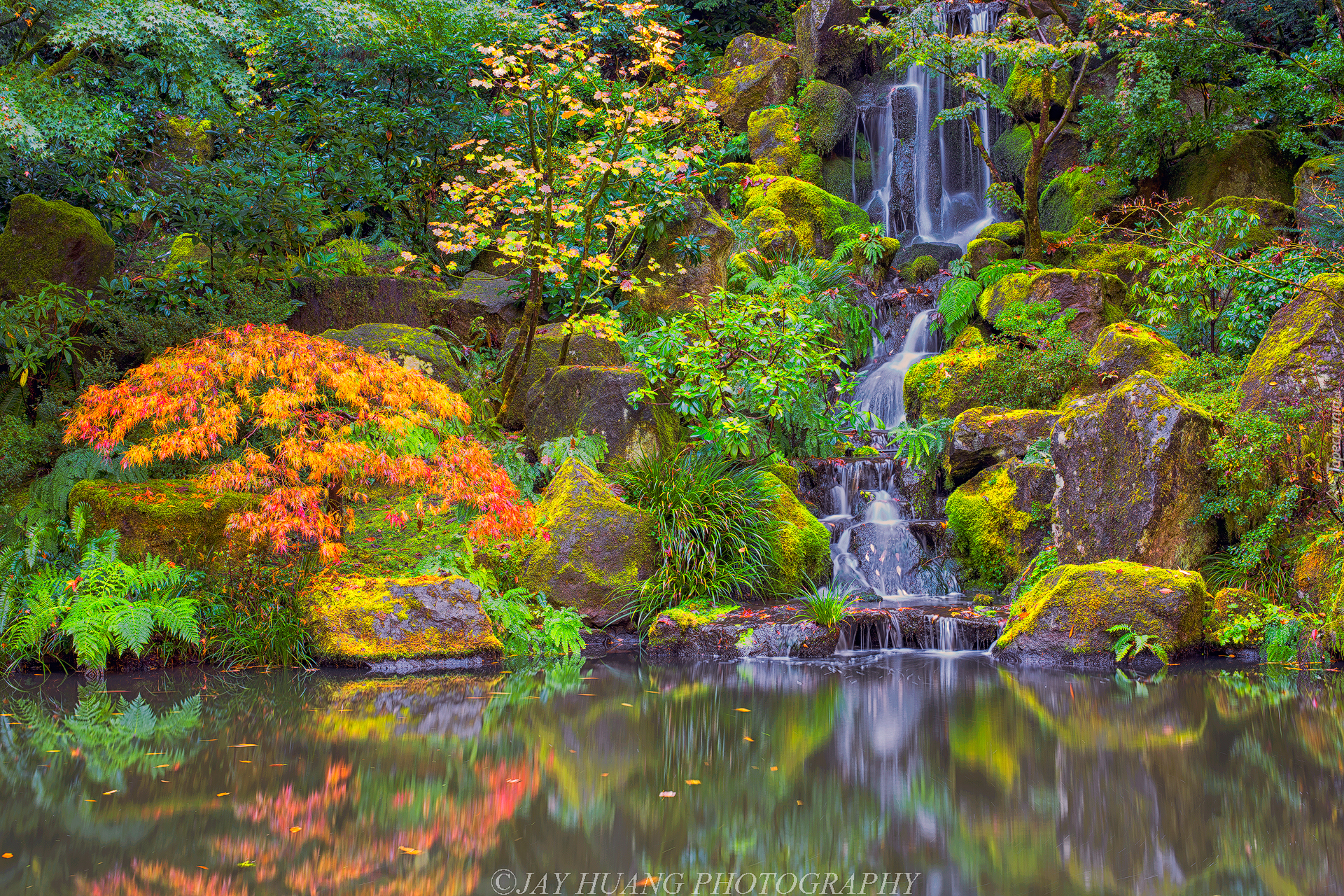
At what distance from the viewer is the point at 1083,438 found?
8375 millimetres

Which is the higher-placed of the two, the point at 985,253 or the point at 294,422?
the point at 985,253

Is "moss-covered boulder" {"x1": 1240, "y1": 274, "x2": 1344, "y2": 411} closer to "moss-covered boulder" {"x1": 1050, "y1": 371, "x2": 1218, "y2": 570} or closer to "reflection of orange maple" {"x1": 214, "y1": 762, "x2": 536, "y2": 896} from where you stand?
"moss-covered boulder" {"x1": 1050, "y1": 371, "x2": 1218, "y2": 570}

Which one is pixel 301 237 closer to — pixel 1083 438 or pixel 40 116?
pixel 40 116

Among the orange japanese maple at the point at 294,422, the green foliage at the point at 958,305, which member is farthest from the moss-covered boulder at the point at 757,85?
the orange japanese maple at the point at 294,422

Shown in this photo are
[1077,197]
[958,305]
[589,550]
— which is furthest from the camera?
[1077,197]

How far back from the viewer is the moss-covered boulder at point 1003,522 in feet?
30.4

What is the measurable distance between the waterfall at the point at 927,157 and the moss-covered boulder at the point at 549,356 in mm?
8393

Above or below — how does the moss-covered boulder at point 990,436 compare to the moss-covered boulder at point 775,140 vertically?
below

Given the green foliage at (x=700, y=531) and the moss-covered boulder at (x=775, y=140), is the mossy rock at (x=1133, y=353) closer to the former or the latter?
the green foliage at (x=700, y=531)

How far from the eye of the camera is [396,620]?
22.5 feet

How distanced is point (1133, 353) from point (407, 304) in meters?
9.10

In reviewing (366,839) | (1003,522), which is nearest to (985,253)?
(1003,522)

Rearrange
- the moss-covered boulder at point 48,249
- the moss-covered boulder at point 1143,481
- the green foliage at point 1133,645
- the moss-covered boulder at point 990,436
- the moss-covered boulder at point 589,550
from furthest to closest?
the moss-covered boulder at point 990,436 → the moss-covered boulder at point 48,249 → the moss-covered boulder at point 589,550 → the moss-covered boulder at point 1143,481 → the green foliage at point 1133,645

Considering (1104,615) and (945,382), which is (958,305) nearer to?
(945,382)
